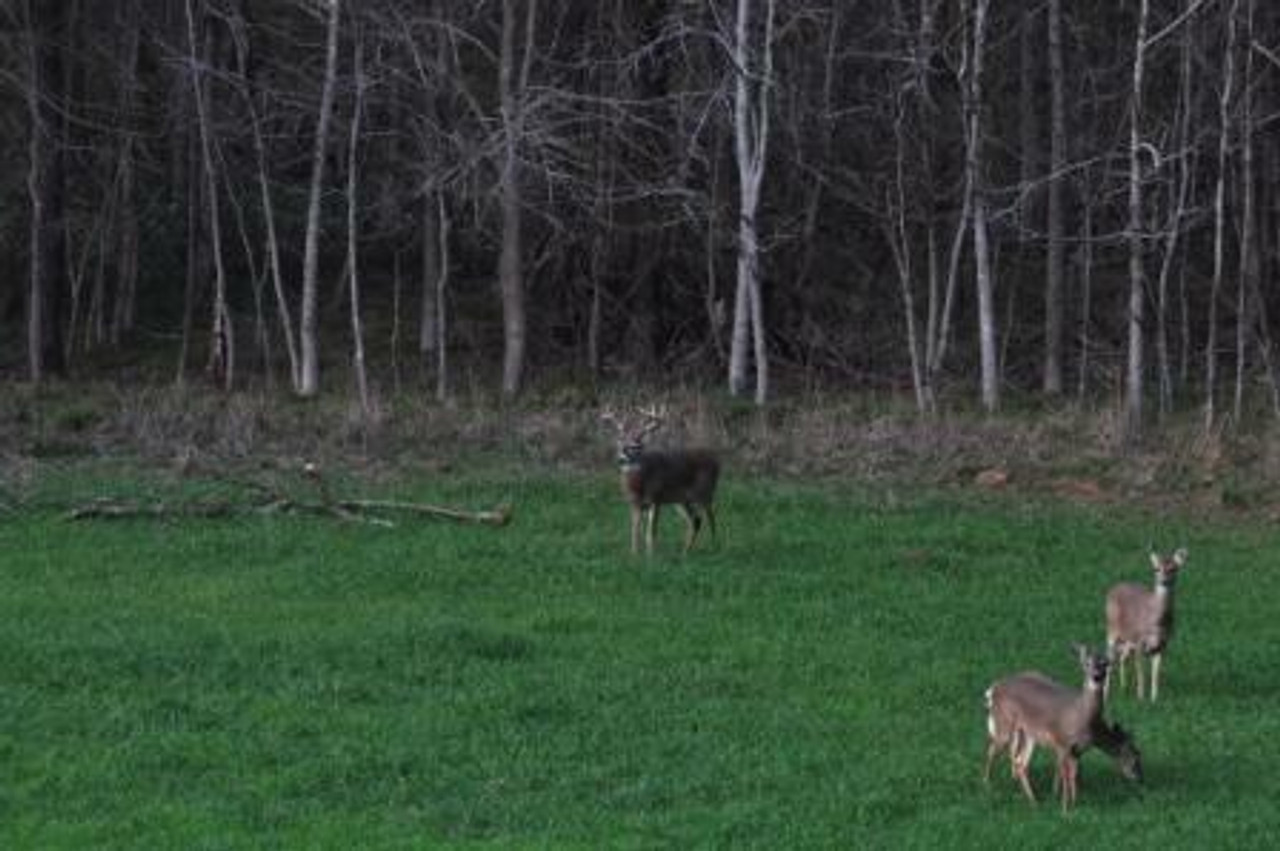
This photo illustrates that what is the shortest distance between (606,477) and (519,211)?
1085 cm

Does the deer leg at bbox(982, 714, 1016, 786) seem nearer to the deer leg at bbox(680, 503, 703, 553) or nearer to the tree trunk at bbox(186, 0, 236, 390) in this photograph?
the deer leg at bbox(680, 503, 703, 553)

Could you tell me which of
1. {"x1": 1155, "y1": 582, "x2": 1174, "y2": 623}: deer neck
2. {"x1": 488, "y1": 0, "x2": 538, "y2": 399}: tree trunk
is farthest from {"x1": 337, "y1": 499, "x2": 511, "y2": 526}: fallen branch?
{"x1": 488, "y1": 0, "x2": 538, "y2": 399}: tree trunk

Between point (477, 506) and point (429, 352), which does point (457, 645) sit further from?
point (429, 352)

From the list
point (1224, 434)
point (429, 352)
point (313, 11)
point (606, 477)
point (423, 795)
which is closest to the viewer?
point (423, 795)

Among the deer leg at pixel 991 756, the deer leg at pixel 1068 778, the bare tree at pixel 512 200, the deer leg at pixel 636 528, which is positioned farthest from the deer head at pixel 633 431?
the bare tree at pixel 512 200

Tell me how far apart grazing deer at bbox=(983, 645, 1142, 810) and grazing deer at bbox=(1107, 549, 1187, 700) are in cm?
243

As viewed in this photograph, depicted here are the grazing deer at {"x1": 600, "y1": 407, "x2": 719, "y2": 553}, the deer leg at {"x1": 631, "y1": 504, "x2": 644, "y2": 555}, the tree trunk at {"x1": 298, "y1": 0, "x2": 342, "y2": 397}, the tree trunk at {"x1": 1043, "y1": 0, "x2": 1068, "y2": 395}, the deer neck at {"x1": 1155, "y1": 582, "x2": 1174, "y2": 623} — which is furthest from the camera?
the tree trunk at {"x1": 1043, "y1": 0, "x2": 1068, "y2": 395}

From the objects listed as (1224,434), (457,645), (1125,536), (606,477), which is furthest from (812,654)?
(1224,434)

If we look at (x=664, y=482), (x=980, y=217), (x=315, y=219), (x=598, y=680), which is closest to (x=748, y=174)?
(x=980, y=217)

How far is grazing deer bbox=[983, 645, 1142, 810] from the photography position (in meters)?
11.1

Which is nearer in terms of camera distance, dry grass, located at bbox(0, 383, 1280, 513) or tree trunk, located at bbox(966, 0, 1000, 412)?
dry grass, located at bbox(0, 383, 1280, 513)

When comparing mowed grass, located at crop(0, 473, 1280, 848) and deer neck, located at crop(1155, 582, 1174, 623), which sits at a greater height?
deer neck, located at crop(1155, 582, 1174, 623)

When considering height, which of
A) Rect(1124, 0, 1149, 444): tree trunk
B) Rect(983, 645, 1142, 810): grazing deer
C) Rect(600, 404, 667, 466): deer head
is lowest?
Rect(983, 645, 1142, 810): grazing deer

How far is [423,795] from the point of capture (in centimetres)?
1142
